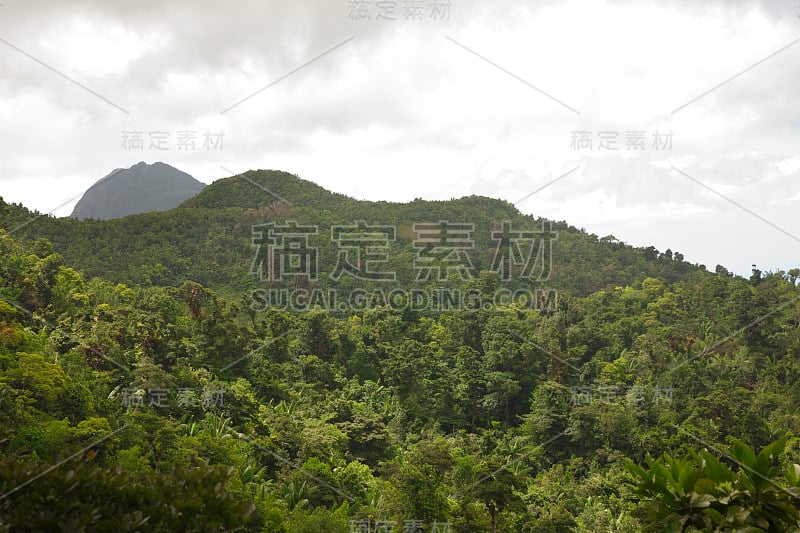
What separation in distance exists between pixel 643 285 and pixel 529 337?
10.8 meters

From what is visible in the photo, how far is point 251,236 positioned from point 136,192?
22.3 m

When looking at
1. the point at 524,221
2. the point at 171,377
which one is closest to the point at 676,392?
the point at 171,377

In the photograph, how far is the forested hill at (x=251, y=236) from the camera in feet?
91.3

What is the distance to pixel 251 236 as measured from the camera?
33750mm

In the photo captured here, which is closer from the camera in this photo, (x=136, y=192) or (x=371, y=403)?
(x=371, y=403)

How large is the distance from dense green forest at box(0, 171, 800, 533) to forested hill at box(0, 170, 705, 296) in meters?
0.22

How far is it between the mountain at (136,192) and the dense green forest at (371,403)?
18.7 meters

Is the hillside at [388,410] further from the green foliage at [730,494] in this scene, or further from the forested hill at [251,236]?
the forested hill at [251,236]

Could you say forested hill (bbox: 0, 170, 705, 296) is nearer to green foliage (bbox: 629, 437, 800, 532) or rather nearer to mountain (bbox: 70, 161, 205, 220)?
mountain (bbox: 70, 161, 205, 220)

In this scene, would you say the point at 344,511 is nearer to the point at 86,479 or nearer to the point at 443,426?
the point at 86,479

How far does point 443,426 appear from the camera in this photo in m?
19.8

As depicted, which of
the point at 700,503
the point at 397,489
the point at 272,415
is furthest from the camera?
the point at 272,415

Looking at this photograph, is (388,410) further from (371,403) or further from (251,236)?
(251,236)

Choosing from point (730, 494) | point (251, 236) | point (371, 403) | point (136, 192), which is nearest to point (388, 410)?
point (371, 403)
